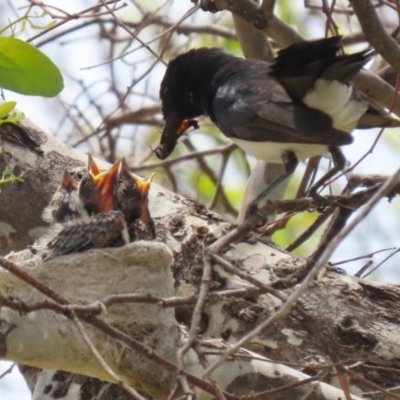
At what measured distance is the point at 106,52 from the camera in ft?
20.9

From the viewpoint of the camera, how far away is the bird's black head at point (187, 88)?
4008mm

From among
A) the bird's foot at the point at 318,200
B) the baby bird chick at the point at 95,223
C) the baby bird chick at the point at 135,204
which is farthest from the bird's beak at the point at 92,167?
the bird's foot at the point at 318,200

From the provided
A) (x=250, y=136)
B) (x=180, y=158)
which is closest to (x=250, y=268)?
(x=250, y=136)

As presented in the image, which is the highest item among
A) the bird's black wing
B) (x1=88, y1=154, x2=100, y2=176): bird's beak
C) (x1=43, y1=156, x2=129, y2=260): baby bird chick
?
the bird's black wing

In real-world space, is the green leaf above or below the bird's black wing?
below

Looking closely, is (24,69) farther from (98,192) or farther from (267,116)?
(267,116)

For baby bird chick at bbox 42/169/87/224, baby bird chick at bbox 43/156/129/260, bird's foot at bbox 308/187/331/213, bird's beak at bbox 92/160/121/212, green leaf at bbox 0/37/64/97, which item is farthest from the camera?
bird's beak at bbox 92/160/121/212

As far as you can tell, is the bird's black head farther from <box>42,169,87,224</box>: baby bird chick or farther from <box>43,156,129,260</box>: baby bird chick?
<box>42,169,87,224</box>: baby bird chick

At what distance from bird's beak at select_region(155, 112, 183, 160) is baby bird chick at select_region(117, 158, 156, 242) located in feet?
1.66

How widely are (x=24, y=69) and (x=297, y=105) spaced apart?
1.38 metres

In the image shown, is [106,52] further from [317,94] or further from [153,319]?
[153,319]

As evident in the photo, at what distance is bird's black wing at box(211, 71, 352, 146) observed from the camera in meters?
3.11

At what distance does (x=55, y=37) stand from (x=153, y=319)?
306cm

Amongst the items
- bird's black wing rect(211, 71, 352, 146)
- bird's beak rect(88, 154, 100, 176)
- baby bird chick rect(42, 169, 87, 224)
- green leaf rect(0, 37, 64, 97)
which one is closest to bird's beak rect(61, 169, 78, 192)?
baby bird chick rect(42, 169, 87, 224)
